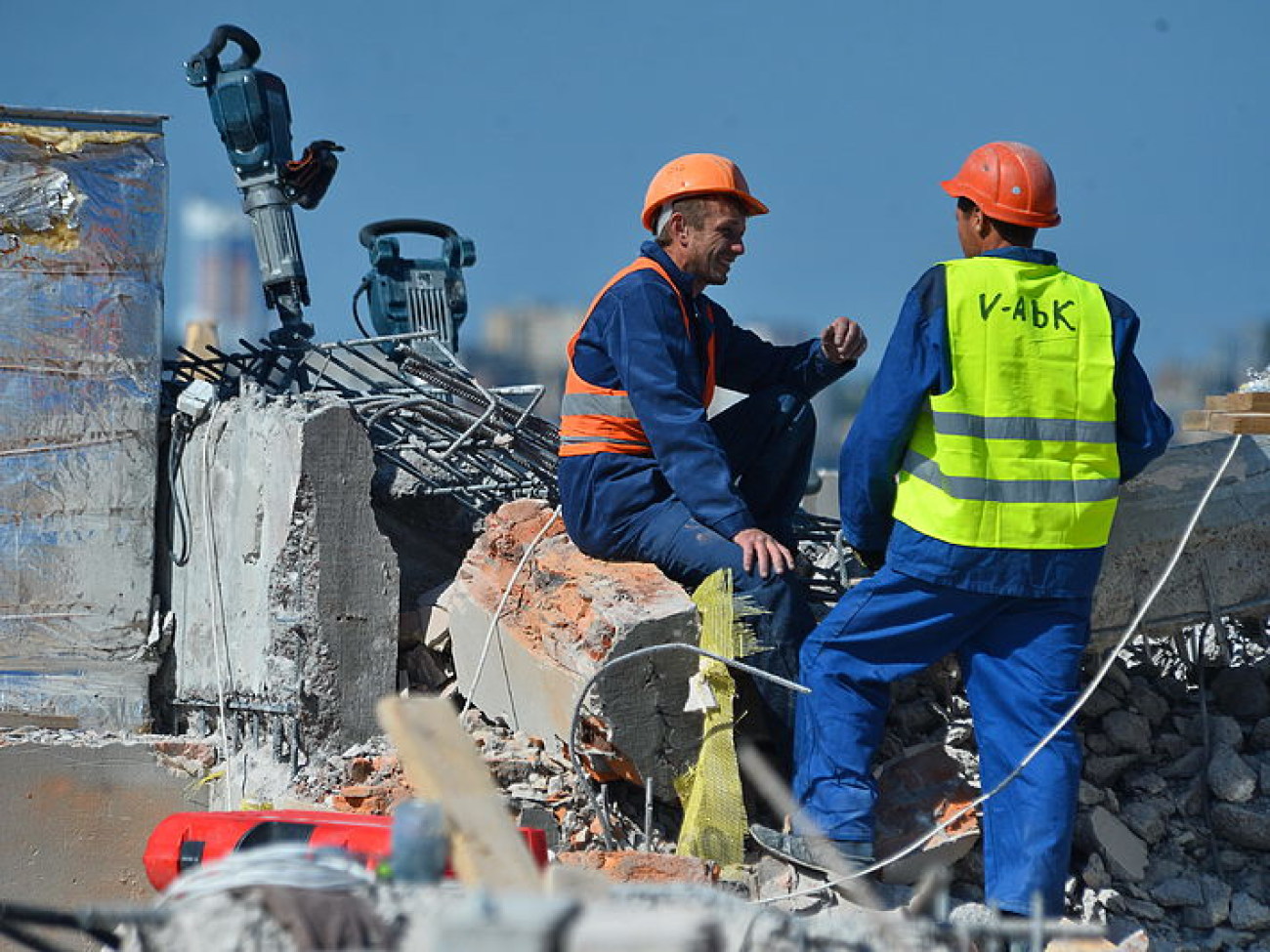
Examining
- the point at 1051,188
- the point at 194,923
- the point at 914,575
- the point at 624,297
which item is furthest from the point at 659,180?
the point at 194,923

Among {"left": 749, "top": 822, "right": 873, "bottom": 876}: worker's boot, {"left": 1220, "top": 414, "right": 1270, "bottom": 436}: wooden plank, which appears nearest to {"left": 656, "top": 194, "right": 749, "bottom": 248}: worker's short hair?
{"left": 1220, "top": 414, "right": 1270, "bottom": 436}: wooden plank

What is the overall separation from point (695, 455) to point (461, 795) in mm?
2358

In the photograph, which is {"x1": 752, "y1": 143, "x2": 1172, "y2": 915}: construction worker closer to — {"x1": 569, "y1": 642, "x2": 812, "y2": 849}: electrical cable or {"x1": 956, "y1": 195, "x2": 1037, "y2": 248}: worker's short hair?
{"x1": 956, "y1": 195, "x2": 1037, "y2": 248}: worker's short hair

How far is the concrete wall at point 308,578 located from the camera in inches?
245

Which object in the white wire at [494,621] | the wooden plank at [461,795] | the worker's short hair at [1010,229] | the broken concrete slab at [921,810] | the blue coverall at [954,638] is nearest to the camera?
the wooden plank at [461,795]

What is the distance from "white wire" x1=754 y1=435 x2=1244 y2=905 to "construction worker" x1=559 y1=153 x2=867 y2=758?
0.53 meters

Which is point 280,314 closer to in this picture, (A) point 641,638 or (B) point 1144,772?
(A) point 641,638

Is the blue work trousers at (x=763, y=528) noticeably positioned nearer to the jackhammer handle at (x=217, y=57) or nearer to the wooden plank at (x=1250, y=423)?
the wooden plank at (x=1250, y=423)

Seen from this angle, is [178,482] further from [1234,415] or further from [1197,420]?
[1234,415]

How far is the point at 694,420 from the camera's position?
5391 mm

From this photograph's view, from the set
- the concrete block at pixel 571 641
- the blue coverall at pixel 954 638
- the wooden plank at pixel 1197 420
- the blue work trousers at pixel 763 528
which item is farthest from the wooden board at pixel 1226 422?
the concrete block at pixel 571 641

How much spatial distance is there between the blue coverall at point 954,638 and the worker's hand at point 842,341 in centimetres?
104

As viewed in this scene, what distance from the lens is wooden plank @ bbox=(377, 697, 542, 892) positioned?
2998 millimetres

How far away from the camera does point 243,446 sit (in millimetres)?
6613
